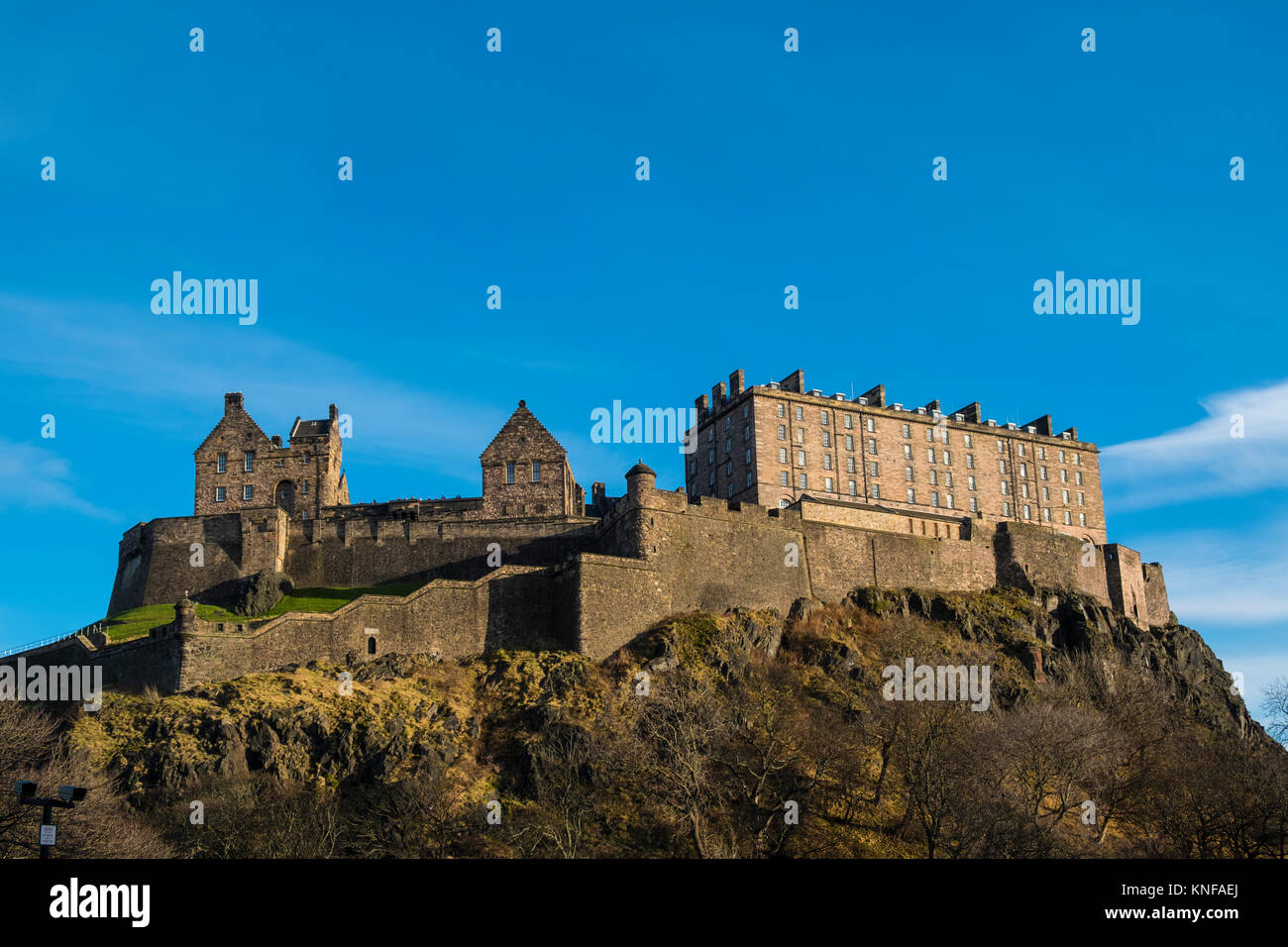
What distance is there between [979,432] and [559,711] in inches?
1947

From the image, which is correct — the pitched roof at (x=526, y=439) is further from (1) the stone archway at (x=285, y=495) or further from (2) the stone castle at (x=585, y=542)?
(1) the stone archway at (x=285, y=495)

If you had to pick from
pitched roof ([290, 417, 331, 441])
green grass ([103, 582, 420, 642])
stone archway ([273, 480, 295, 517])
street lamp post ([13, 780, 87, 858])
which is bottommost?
street lamp post ([13, 780, 87, 858])

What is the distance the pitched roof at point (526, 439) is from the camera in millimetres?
72750

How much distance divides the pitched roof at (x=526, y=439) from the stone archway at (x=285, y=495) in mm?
11347

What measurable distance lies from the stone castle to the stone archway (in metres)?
0.12

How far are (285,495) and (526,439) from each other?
14541 millimetres

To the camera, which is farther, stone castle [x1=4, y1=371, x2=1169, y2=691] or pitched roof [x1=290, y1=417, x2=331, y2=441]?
pitched roof [x1=290, y1=417, x2=331, y2=441]

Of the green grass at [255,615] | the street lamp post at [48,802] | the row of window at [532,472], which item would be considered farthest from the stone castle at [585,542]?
the street lamp post at [48,802]

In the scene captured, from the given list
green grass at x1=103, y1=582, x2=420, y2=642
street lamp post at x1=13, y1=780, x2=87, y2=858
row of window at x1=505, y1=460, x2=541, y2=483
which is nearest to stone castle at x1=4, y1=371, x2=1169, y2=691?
row of window at x1=505, y1=460, x2=541, y2=483

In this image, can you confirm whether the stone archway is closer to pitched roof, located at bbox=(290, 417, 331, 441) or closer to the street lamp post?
pitched roof, located at bbox=(290, 417, 331, 441)

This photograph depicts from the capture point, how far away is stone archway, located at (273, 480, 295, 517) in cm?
7362

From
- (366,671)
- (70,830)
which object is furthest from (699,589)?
(70,830)

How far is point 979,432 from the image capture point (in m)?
91.3
